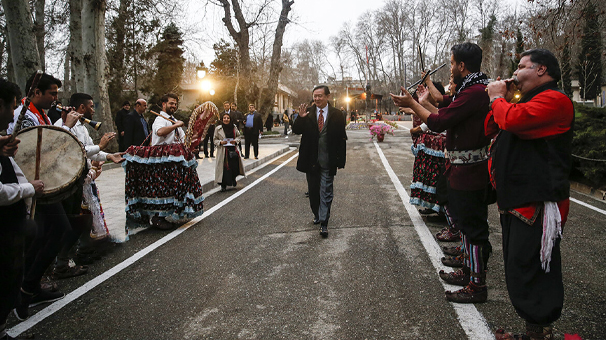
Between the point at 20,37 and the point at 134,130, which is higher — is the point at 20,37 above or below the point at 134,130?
above

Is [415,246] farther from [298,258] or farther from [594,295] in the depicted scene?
[594,295]

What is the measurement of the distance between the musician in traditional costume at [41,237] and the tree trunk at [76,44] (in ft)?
34.9

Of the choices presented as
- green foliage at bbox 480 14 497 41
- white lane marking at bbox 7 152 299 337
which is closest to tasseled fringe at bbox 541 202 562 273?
white lane marking at bbox 7 152 299 337

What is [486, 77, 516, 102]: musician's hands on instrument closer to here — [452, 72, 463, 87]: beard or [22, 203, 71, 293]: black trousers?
[452, 72, 463, 87]: beard

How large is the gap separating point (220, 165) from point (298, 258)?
519 cm

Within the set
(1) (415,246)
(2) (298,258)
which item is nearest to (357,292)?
(2) (298,258)

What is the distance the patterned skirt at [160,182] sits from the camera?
591 cm

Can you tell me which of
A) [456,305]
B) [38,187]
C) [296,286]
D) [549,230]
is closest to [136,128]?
[38,187]

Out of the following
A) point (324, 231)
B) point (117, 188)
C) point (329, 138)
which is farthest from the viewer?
point (117, 188)

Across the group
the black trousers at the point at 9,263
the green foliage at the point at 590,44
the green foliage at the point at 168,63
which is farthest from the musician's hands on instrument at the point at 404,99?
the green foliage at the point at 168,63

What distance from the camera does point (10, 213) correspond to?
276 cm

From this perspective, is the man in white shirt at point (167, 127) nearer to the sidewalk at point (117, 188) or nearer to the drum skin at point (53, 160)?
the sidewalk at point (117, 188)

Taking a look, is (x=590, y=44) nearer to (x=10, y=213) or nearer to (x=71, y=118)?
(x=71, y=118)

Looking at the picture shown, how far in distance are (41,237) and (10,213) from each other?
3.17 ft
